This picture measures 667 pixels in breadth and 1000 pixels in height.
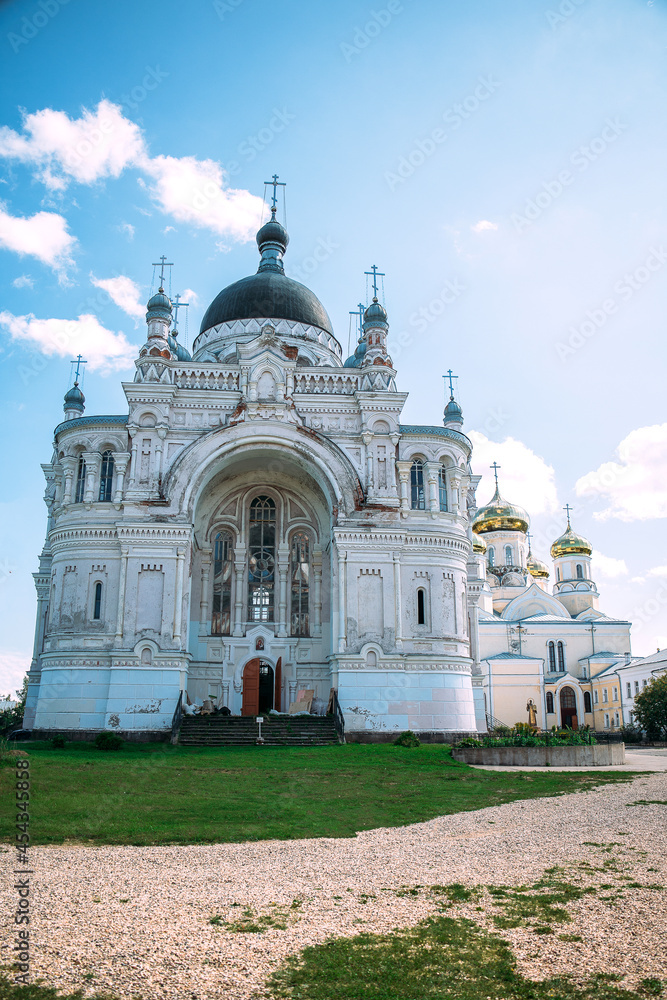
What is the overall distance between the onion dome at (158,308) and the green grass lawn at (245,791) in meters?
17.3

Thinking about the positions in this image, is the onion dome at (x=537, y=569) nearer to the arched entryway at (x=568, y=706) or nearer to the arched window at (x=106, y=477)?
the arched entryway at (x=568, y=706)

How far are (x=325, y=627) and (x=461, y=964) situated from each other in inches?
1037

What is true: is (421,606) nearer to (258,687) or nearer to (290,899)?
(258,687)

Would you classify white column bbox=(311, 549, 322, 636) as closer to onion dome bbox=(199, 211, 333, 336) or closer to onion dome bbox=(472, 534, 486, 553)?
onion dome bbox=(199, 211, 333, 336)

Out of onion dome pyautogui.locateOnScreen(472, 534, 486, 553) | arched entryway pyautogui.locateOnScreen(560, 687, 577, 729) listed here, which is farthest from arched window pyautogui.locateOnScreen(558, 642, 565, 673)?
onion dome pyautogui.locateOnScreen(472, 534, 486, 553)

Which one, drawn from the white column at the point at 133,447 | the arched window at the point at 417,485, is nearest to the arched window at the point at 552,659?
the arched window at the point at 417,485

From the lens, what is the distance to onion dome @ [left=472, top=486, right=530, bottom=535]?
6394 centimetres

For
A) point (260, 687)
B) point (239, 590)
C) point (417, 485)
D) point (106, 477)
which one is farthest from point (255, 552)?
point (417, 485)

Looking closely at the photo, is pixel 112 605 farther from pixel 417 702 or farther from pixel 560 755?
pixel 560 755

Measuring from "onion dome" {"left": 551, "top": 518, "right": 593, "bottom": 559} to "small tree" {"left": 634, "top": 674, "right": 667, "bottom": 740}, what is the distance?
26243 millimetres

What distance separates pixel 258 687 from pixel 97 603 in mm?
7280

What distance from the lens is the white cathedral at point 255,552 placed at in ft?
91.5

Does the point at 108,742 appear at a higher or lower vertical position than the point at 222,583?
lower

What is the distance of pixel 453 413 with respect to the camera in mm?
41219
